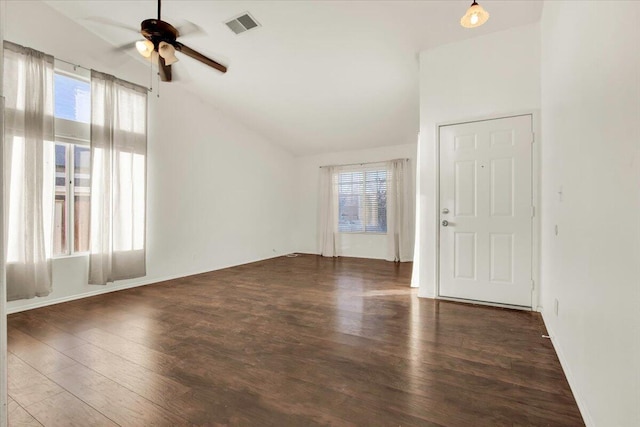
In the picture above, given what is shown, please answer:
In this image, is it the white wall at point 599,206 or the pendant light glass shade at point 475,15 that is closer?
the white wall at point 599,206

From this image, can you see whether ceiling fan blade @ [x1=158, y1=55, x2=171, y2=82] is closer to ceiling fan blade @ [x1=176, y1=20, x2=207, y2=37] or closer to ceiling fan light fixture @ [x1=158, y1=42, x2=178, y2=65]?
ceiling fan light fixture @ [x1=158, y1=42, x2=178, y2=65]

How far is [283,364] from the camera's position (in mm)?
1989

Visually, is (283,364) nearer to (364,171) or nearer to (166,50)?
(166,50)

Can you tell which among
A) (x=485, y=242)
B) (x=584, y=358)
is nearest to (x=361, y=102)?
(x=485, y=242)

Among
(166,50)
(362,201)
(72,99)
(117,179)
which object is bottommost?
(362,201)

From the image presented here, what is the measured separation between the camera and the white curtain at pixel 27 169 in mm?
2963

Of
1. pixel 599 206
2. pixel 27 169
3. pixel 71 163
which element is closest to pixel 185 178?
pixel 71 163

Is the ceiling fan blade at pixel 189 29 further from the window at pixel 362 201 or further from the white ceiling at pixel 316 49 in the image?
the window at pixel 362 201

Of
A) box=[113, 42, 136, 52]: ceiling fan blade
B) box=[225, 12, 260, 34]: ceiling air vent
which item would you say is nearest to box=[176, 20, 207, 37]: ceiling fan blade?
box=[225, 12, 260, 34]: ceiling air vent

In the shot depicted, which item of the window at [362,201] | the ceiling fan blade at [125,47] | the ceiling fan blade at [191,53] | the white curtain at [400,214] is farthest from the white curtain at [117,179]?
the white curtain at [400,214]

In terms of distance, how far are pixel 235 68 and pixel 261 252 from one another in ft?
12.1

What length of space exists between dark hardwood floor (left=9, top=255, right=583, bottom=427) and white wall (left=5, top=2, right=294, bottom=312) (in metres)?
1.09

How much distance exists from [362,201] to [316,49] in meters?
3.74

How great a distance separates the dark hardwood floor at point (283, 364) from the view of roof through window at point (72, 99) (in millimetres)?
2249
